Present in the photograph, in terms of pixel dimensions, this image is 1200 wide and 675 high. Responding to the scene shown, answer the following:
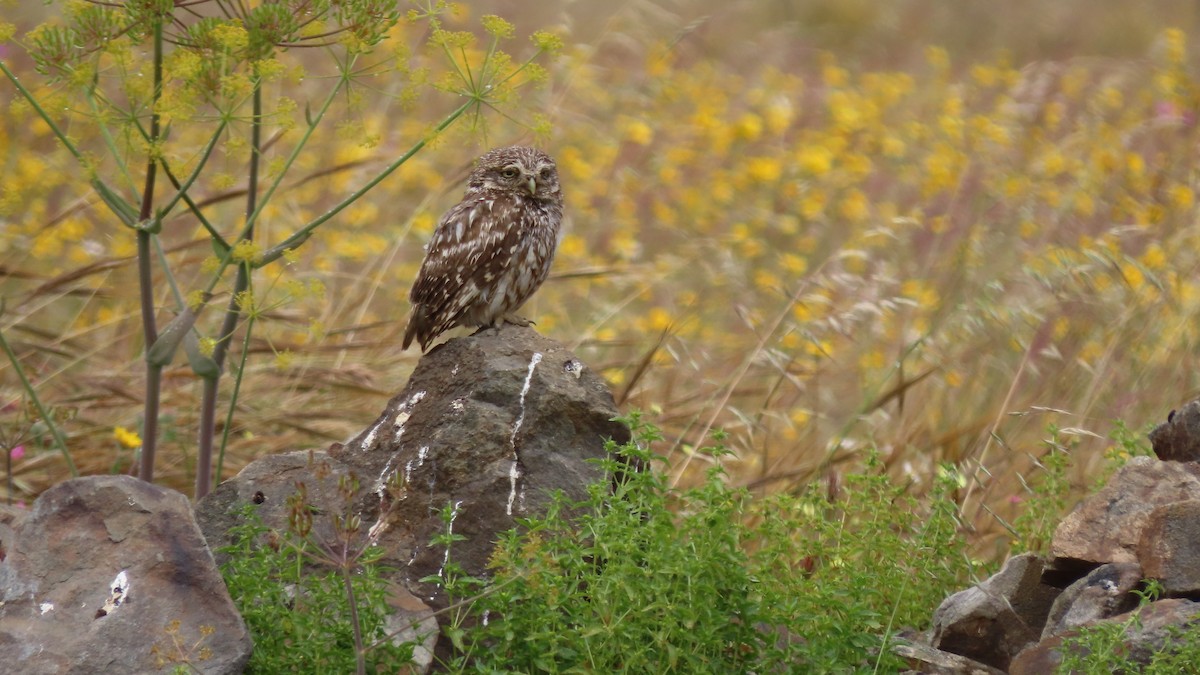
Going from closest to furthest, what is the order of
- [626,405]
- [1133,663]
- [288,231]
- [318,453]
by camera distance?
[1133,663] → [318,453] → [626,405] → [288,231]

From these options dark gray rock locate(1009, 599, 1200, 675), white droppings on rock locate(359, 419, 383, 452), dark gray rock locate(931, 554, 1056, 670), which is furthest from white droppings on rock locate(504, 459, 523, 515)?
dark gray rock locate(1009, 599, 1200, 675)

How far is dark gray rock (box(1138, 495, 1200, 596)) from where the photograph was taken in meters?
3.58

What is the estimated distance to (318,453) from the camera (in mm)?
4055

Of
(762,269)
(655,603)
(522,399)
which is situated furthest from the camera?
(762,269)

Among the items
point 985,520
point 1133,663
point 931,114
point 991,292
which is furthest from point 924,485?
point 931,114

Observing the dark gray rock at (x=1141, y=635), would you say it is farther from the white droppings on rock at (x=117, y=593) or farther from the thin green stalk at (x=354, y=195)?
the white droppings on rock at (x=117, y=593)

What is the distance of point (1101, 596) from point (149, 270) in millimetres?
2855

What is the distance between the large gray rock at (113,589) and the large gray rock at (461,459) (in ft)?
1.20

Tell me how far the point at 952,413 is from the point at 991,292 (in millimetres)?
569

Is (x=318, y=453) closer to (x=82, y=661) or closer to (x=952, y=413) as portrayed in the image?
(x=82, y=661)

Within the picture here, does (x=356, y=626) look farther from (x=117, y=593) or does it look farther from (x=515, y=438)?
(x=515, y=438)

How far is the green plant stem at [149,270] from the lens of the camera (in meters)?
3.81

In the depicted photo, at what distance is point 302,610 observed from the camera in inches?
132

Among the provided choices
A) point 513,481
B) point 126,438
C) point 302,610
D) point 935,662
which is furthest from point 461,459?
point 126,438
